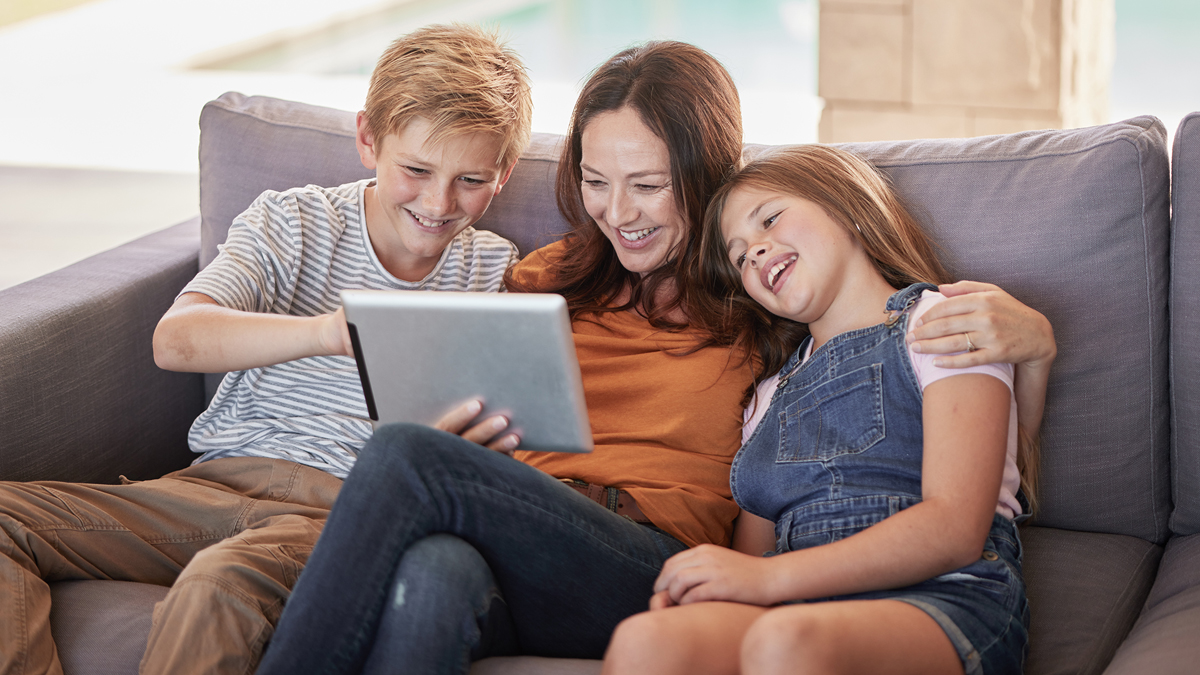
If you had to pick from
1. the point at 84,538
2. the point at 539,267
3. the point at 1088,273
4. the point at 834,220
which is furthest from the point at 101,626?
the point at 1088,273

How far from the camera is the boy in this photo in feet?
3.53

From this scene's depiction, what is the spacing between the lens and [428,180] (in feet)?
4.56

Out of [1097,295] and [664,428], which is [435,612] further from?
[1097,295]

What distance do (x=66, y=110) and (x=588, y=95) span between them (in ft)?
18.9

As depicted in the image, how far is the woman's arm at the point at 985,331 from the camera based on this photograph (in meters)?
1.04

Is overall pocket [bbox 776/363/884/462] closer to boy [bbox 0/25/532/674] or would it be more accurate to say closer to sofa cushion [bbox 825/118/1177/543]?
sofa cushion [bbox 825/118/1177/543]

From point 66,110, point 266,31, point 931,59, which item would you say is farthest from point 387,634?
point 66,110

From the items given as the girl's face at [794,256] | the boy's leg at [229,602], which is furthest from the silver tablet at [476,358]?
the girl's face at [794,256]

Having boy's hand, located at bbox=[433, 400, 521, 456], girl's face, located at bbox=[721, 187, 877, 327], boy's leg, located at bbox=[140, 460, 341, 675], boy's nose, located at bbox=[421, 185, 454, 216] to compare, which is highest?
boy's nose, located at bbox=[421, 185, 454, 216]

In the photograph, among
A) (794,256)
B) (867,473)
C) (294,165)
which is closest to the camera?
(867,473)

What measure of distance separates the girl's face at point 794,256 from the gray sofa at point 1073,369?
0.22 m

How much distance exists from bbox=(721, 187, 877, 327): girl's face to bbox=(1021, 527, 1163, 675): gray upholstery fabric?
0.43m

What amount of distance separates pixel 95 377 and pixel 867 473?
3.68 ft

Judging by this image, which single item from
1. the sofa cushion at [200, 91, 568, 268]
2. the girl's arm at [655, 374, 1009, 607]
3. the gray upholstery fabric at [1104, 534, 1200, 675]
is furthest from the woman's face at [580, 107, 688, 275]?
the gray upholstery fabric at [1104, 534, 1200, 675]
